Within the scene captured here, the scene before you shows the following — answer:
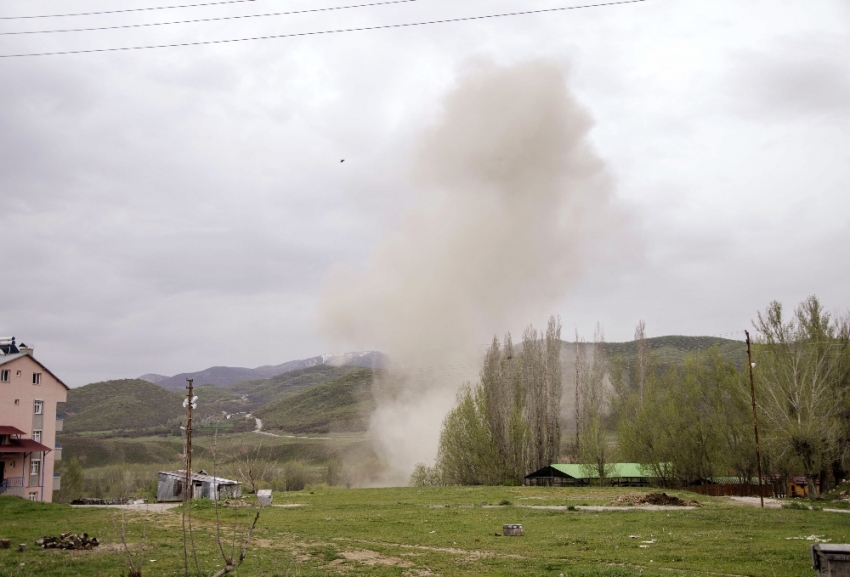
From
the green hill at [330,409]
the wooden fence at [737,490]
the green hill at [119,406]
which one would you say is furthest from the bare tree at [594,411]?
the green hill at [119,406]

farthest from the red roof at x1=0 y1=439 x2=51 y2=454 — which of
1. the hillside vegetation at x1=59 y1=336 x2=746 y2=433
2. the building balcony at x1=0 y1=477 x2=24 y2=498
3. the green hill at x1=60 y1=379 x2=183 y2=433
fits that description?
the green hill at x1=60 y1=379 x2=183 y2=433

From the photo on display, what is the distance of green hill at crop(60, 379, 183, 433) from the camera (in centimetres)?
15350

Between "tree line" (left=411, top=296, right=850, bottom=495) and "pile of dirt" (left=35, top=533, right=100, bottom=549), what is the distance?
3880cm

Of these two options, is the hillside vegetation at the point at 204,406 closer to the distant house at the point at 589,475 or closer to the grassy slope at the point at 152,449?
the grassy slope at the point at 152,449

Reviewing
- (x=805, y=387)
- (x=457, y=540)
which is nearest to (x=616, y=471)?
(x=805, y=387)

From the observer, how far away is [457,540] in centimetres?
2208

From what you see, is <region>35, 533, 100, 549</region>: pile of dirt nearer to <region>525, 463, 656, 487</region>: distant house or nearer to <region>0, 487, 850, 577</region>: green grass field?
<region>0, 487, 850, 577</region>: green grass field

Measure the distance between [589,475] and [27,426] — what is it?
43.9 metres

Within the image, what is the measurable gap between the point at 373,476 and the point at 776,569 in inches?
3217

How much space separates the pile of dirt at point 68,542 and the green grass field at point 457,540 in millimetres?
384

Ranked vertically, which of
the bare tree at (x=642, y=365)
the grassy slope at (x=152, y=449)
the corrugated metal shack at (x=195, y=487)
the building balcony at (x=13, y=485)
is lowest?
the grassy slope at (x=152, y=449)

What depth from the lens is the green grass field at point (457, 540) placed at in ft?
52.6

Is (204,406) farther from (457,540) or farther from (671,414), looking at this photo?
(457,540)

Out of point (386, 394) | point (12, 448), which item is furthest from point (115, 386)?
point (12, 448)
